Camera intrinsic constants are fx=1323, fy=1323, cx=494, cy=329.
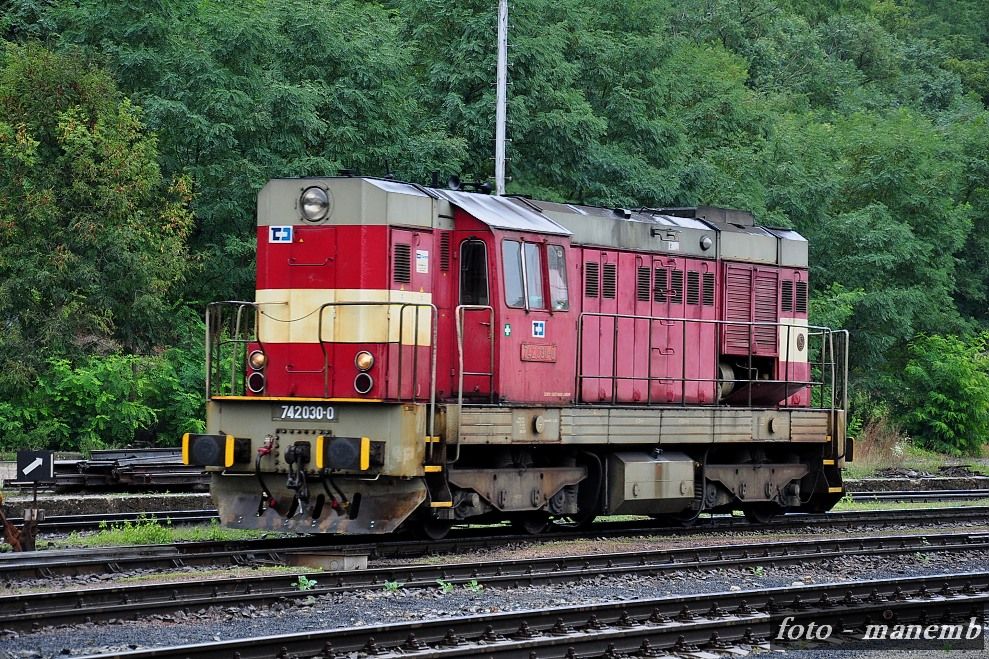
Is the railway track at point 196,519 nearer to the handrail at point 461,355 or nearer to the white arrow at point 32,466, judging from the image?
the white arrow at point 32,466

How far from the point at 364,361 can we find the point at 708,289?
5.82 metres

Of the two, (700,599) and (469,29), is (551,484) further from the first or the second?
(469,29)

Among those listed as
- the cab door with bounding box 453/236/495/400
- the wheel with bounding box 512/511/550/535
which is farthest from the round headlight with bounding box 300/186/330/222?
the wheel with bounding box 512/511/550/535

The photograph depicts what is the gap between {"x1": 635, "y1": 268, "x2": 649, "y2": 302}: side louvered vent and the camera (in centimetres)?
1639

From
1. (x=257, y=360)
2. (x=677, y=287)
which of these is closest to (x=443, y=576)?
(x=257, y=360)

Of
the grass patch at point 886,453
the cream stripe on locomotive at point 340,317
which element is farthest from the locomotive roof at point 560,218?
the grass patch at point 886,453

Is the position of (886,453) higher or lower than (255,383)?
lower

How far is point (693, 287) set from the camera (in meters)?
17.1

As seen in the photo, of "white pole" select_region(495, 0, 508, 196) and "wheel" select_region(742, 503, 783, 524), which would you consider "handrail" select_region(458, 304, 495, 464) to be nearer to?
"wheel" select_region(742, 503, 783, 524)

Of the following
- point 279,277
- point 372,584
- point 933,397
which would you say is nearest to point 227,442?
point 279,277

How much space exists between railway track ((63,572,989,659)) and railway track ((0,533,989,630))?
5.51 ft

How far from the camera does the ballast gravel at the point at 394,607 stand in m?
8.65

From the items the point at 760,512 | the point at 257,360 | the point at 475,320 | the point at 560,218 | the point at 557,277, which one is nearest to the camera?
the point at 257,360

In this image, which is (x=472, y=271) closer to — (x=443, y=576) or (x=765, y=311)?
(x=443, y=576)
